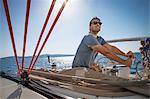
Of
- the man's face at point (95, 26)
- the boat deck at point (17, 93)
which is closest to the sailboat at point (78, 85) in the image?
the boat deck at point (17, 93)

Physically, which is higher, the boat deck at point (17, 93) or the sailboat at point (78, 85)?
the sailboat at point (78, 85)

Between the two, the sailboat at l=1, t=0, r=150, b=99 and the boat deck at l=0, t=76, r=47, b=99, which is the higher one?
the sailboat at l=1, t=0, r=150, b=99

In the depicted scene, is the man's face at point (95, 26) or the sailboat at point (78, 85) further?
the man's face at point (95, 26)

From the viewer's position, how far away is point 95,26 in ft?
2.13

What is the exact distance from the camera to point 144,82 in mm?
439

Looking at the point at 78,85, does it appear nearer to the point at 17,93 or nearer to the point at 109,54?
the point at 109,54

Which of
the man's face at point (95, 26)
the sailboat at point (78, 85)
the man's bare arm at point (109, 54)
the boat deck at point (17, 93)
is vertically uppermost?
the man's face at point (95, 26)

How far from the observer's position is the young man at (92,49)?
59 cm

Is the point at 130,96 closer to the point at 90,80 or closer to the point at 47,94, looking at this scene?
the point at 90,80

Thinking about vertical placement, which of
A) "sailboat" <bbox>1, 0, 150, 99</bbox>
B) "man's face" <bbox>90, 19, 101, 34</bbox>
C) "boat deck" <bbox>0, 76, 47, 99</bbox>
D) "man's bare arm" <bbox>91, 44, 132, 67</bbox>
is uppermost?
"man's face" <bbox>90, 19, 101, 34</bbox>

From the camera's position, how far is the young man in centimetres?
59

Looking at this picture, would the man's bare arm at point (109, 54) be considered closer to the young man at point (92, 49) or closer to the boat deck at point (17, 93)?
the young man at point (92, 49)

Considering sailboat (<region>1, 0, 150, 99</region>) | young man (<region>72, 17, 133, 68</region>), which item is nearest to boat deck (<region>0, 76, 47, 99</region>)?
sailboat (<region>1, 0, 150, 99</region>)

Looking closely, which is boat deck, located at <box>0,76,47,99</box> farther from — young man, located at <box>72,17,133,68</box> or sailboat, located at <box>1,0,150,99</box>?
young man, located at <box>72,17,133,68</box>
